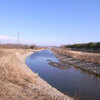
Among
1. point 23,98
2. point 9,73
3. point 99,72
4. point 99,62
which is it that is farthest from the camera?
point 99,62

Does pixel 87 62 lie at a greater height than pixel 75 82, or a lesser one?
greater

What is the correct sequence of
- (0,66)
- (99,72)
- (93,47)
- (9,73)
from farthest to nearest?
(93,47), (99,72), (0,66), (9,73)

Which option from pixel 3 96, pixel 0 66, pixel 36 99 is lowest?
pixel 36 99

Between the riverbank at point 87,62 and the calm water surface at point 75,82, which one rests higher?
the riverbank at point 87,62

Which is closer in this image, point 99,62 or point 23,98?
point 23,98

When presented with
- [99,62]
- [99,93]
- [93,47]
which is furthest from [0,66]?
[93,47]

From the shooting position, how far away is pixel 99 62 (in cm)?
1689

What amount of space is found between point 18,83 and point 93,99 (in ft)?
16.1

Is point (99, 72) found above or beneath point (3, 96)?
beneath

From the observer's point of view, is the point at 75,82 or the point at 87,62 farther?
the point at 87,62

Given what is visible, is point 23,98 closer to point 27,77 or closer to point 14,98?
point 14,98

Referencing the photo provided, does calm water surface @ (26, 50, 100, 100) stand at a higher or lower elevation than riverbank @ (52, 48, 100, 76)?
lower

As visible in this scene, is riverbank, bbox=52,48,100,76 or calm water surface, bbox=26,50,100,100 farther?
riverbank, bbox=52,48,100,76

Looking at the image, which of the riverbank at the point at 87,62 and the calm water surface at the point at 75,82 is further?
the riverbank at the point at 87,62
